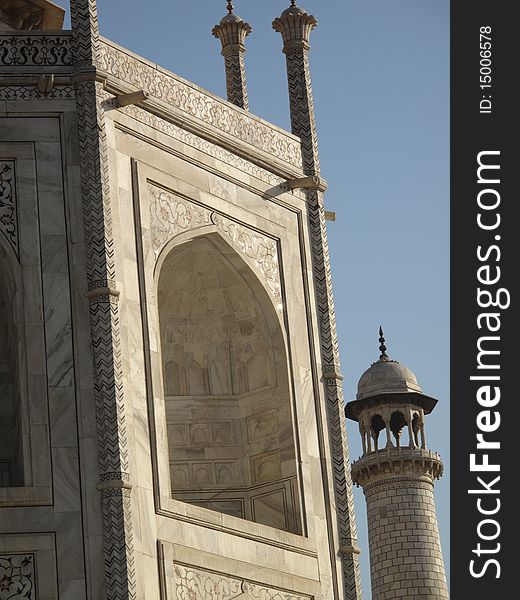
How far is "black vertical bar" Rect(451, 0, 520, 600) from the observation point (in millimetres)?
13609

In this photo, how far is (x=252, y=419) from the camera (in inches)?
648

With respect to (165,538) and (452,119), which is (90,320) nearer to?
(165,538)

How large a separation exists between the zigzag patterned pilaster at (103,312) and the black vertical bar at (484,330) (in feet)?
8.49

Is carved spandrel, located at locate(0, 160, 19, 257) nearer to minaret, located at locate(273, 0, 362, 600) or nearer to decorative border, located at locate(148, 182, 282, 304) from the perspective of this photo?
decorative border, located at locate(148, 182, 282, 304)

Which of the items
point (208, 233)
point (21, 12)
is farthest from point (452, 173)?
point (21, 12)

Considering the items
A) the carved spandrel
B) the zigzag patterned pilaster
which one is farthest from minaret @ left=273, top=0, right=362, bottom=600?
the carved spandrel

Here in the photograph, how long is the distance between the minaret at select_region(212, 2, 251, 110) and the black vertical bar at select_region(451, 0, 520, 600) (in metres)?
4.88

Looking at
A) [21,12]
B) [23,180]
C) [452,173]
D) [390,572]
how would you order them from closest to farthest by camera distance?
1. [452,173]
2. [23,180]
3. [21,12]
4. [390,572]

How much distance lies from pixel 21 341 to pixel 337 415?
328 centimetres

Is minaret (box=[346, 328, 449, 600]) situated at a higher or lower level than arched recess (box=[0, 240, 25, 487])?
higher

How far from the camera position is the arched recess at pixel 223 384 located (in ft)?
53.2

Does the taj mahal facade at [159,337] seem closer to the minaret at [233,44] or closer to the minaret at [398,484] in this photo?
the minaret at [233,44]

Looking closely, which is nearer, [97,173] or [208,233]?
[97,173]

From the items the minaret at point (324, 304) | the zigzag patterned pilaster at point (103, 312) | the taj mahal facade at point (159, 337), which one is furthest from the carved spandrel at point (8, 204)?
the minaret at point (324, 304)
